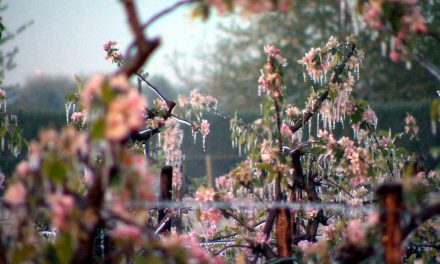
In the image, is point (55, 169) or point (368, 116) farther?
point (368, 116)

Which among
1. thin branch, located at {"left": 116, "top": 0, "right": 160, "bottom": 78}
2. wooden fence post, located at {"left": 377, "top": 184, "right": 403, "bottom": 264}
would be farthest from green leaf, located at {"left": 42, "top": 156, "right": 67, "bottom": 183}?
wooden fence post, located at {"left": 377, "top": 184, "right": 403, "bottom": 264}

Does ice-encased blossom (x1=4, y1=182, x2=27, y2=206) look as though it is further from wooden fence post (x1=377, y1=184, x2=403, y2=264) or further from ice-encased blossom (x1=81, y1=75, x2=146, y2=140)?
wooden fence post (x1=377, y1=184, x2=403, y2=264)

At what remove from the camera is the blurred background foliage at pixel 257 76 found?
51.6ft

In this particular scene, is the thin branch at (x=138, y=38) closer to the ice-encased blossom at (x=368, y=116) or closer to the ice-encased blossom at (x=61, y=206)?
the ice-encased blossom at (x=61, y=206)

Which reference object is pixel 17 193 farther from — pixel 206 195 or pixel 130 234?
pixel 206 195

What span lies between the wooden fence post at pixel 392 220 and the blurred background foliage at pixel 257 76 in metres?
12.1

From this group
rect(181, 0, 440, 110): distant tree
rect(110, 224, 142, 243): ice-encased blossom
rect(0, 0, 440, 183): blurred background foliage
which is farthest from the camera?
rect(181, 0, 440, 110): distant tree

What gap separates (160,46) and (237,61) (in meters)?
20.8

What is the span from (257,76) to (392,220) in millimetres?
18965

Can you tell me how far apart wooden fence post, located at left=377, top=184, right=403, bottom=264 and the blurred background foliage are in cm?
1205

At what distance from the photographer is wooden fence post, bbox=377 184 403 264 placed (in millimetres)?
1405

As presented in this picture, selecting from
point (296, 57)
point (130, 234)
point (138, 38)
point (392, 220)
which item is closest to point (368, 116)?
point (392, 220)

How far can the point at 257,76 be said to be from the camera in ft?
66.4

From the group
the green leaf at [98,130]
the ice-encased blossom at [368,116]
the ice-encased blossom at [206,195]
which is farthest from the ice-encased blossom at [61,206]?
the ice-encased blossom at [368,116]
